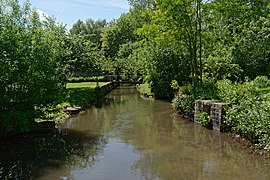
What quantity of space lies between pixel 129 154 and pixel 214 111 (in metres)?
4.83

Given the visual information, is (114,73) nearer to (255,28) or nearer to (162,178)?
(255,28)

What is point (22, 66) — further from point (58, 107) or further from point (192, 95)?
point (192, 95)

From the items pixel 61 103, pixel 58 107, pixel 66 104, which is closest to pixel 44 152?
pixel 61 103

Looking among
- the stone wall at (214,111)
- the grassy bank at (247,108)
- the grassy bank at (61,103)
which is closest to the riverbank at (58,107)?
the grassy bank at (61,103)

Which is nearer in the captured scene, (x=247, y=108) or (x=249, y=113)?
(x=249, y=113)

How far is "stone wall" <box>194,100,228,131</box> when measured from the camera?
12352 millimetres

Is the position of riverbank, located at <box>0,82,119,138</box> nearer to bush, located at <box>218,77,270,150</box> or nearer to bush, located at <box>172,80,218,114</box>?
bush, located at <box>172,80,218,114</box>

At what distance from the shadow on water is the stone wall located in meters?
4.71

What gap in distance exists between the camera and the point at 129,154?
9773 mm

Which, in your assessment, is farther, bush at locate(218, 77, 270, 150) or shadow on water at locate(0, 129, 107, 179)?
bush at locate(218, 77, 270, 150)

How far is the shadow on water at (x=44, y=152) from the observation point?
27.5ft

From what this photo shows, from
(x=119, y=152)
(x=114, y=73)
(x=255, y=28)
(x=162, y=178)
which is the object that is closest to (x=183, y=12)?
(x=255, y=28)

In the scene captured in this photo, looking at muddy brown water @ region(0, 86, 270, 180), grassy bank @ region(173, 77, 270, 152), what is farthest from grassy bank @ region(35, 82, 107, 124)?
grassy bank @ region(173, 77, 270, 152)

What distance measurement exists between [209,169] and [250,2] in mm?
19935
